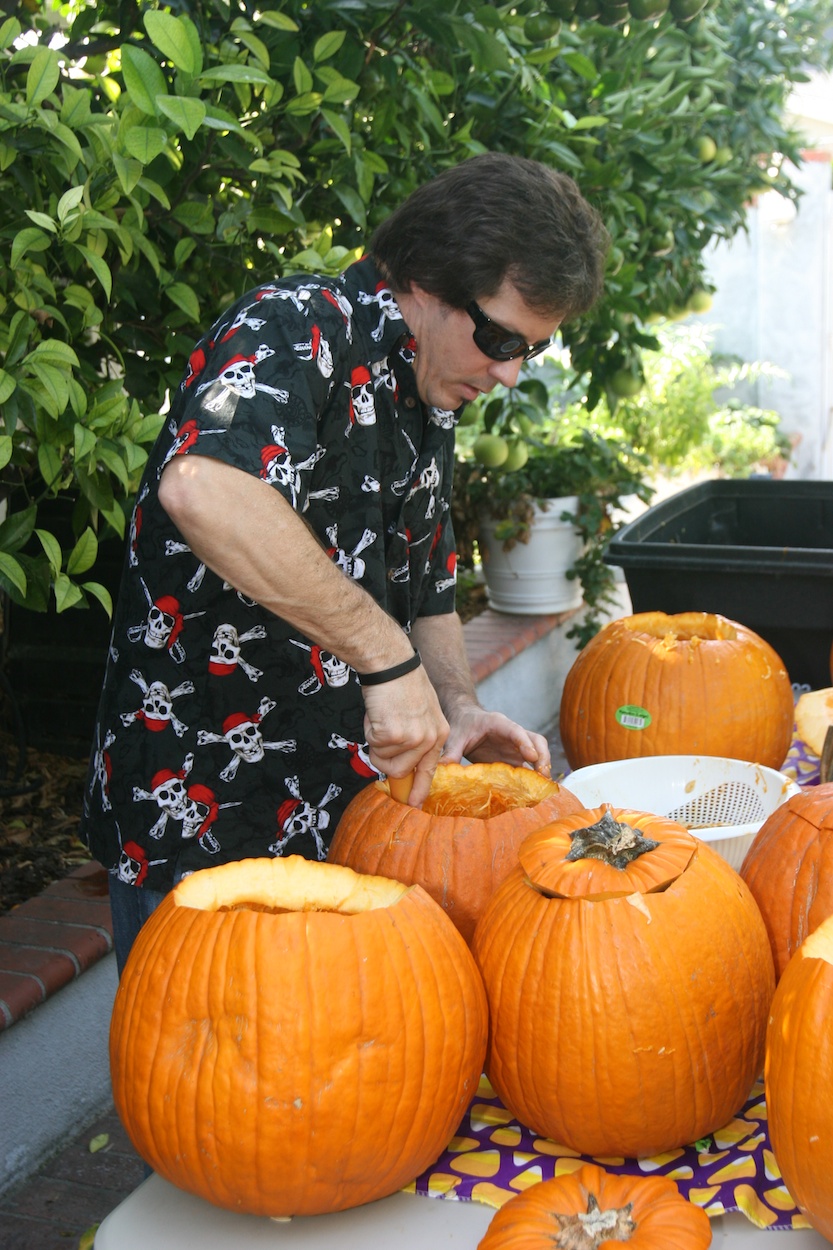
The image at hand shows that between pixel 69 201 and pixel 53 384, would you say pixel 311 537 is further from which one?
pixel 69 201

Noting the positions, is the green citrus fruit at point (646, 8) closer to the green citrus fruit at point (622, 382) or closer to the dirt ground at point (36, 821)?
the green citrus fruit at point (622, 382)

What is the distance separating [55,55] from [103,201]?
25cm

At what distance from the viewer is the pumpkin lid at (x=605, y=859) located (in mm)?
1244

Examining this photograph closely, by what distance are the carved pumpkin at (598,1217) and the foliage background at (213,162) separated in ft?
3.96

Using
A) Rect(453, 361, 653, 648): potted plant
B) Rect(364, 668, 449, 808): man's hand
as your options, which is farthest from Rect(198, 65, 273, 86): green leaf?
Rect(453, 361, 653, 648): potted plant

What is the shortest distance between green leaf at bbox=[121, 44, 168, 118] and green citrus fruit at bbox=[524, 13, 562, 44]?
1.47 m

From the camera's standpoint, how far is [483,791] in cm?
164

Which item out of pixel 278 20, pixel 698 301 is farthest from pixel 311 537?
pixel 698 301

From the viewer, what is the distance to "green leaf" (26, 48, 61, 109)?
5.90 ft

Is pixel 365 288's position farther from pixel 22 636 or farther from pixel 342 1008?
pixel 22 636

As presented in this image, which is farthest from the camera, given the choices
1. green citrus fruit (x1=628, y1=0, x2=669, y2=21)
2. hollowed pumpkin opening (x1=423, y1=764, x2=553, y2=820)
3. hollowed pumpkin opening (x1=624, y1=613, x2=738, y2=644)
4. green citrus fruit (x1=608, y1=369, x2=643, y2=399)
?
green citrus fruit (x1=608, y1=369, x2=643, y2=399)

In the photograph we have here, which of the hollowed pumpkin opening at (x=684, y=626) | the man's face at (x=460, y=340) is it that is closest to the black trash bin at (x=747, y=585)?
the hollowed pumpkin opening at (x=684, y=626)

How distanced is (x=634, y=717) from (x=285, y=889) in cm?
121

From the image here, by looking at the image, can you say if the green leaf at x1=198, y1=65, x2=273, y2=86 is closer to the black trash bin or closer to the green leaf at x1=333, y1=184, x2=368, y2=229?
the green leaf at x1=333, y1=184, x2=368, y2=229
